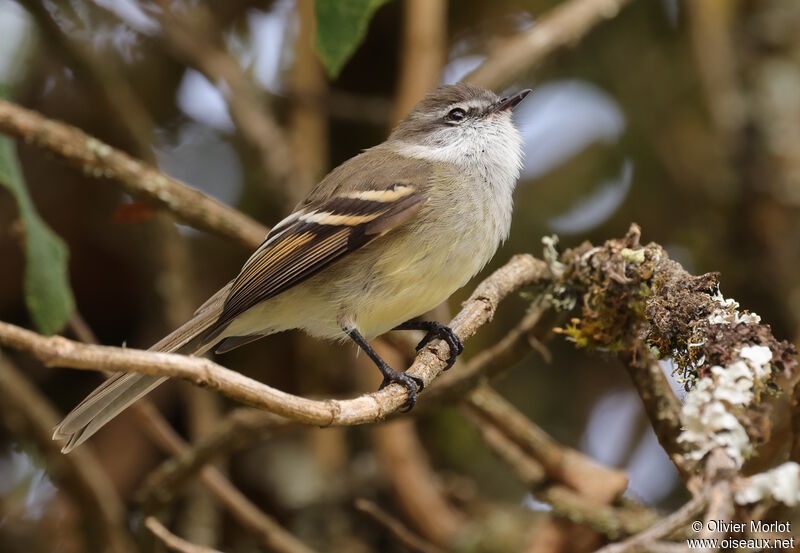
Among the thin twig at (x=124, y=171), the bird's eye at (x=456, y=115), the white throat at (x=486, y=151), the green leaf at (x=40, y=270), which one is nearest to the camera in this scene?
the green leaf at (x=40, y=270)

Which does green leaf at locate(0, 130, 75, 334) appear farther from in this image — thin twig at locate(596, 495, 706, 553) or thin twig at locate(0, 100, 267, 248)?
thin twig at locate(596, 495, 706, 553)

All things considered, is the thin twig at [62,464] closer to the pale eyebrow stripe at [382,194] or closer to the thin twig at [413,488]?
the thin twig at [413,488]

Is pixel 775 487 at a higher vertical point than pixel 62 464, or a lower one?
lower

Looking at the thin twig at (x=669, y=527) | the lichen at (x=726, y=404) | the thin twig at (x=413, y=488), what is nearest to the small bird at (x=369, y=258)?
the thin twig at (x=413, y=488)

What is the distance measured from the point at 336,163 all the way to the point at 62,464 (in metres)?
2.42

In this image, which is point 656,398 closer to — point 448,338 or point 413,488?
point 448,338

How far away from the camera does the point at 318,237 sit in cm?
317

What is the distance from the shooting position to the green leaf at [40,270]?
2.86m

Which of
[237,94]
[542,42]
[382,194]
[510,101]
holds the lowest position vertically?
[382,194]

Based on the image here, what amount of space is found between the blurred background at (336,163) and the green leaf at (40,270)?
1312 millimetres

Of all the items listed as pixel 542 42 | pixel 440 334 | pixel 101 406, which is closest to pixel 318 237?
pixel 440 334

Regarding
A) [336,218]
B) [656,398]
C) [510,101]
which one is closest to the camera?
[656,398]

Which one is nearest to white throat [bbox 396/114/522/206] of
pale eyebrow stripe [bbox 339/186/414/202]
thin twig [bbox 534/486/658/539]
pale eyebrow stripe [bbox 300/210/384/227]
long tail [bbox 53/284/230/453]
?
pale eyebrow stripe [bbox 339/186/414/202]

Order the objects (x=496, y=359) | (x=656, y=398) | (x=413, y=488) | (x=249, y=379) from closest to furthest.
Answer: (x=249, y=379) → (x=656, y=398) → (x=496, y=359) → (x=413, y=488)
